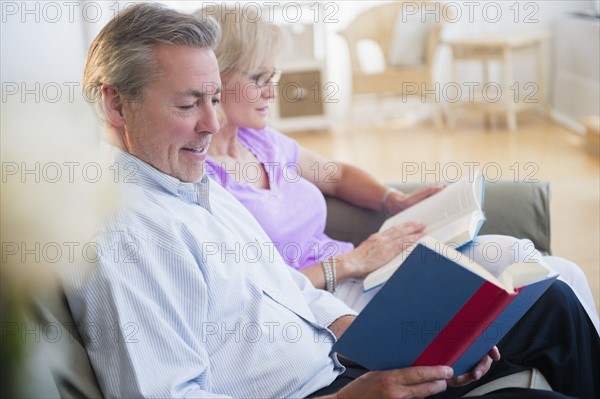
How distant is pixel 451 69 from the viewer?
633 centimetres

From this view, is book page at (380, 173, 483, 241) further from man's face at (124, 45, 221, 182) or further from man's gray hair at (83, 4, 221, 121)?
man's gray hair at (83, 4, 221, 121)

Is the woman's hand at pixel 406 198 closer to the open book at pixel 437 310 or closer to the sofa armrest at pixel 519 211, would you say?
the sofa armrest at pixel 519 211

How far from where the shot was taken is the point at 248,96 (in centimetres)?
192

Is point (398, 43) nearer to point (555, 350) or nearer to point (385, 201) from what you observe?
point (385, 201)

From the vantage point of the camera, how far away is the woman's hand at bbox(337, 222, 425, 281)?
1898mm

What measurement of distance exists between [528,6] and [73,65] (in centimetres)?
344

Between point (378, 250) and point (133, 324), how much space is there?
2.97 ft

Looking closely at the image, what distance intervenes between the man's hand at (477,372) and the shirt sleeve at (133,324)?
0.43 meters

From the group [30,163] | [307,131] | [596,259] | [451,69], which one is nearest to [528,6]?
[451,69]

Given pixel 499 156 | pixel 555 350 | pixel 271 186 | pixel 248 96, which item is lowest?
pixel 499 156

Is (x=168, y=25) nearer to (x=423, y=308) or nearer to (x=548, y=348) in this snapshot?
(x=423, y=308)

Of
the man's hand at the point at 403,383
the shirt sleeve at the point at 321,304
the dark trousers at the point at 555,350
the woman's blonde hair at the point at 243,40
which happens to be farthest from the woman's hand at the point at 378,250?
the man's hand at the point at 403,383

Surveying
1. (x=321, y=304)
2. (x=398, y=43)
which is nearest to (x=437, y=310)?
(x=321, y=304)

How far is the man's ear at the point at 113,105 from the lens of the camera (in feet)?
4.44
